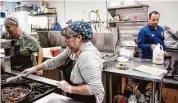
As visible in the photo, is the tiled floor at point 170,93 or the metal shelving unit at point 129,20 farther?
the metal shelving unit at point 129,20

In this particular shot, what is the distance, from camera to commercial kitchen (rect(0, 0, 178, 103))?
1.46m

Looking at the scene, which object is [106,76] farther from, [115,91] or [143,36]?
[143,36]

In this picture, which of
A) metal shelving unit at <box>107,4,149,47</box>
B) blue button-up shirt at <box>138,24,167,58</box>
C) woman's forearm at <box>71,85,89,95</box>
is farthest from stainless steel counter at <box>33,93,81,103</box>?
metal shelving unit at <box>107,4,149,47</box>

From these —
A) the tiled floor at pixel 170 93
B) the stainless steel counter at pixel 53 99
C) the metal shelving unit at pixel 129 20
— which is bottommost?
the tiled floor at pixel 170 93

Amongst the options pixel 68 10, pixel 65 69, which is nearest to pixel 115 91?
pixel 65 69

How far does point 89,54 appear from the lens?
146 cm

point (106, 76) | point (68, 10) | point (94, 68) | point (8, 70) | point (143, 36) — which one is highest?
point (68, 10)

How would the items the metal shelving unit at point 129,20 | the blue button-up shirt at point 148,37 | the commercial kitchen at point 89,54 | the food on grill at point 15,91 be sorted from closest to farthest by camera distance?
the food on grill at point 15,91 < the commercial kitchen at point 89,54 < the blue button-up shirt at point 148,37 < the metal shelving unit at point 129,20

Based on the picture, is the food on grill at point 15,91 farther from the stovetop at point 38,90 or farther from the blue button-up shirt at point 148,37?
the blue button-up shirt at point 148,37

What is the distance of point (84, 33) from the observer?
1.54 m

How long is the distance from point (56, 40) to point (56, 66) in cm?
219

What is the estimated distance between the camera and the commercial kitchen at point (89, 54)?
57.6 inches

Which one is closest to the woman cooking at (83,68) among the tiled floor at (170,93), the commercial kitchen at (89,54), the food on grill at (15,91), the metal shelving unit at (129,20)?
the commercial kitchen at (89,54)

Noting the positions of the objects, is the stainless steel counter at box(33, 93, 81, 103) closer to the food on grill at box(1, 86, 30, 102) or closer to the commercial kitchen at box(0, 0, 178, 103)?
the commercial kitchen at box(0, 0, 178, 103)
